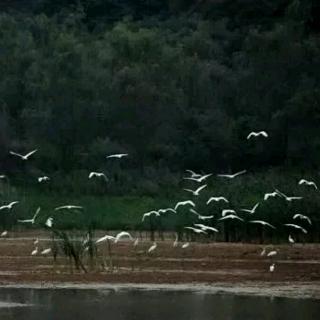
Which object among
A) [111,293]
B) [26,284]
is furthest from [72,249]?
[111,293]

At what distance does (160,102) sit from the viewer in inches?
1962

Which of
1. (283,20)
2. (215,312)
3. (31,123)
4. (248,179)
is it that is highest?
(283,20)

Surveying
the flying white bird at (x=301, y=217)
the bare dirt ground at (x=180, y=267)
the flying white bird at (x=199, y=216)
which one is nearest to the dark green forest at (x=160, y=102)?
the flying white bird at (x=199, y=216)

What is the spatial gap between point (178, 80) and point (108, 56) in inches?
119

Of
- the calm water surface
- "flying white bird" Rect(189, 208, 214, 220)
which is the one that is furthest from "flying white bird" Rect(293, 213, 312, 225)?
the calm water surface

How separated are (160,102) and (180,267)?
26.6m

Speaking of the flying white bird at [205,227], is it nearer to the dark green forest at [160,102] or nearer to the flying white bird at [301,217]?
the flying white bird at [301,217]

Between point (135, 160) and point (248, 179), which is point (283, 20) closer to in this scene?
point (135, 160)

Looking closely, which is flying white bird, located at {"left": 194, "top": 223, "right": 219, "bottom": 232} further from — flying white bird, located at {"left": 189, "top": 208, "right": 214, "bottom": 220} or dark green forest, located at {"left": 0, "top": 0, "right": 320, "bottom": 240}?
dark green forest, located at {"left": 0, "top": 0, "right": 320, "bottom": 240}

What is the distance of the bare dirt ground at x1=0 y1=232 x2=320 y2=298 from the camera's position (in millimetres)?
21188

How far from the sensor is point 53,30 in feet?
189

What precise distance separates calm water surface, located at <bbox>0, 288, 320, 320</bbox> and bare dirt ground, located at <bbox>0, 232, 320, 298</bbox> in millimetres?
1442

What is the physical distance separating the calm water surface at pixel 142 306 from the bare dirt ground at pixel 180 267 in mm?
1442

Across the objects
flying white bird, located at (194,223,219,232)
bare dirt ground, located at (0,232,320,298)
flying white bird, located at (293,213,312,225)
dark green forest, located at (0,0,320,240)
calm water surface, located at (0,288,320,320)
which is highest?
dark green forest, located at (0,0,320,240)
